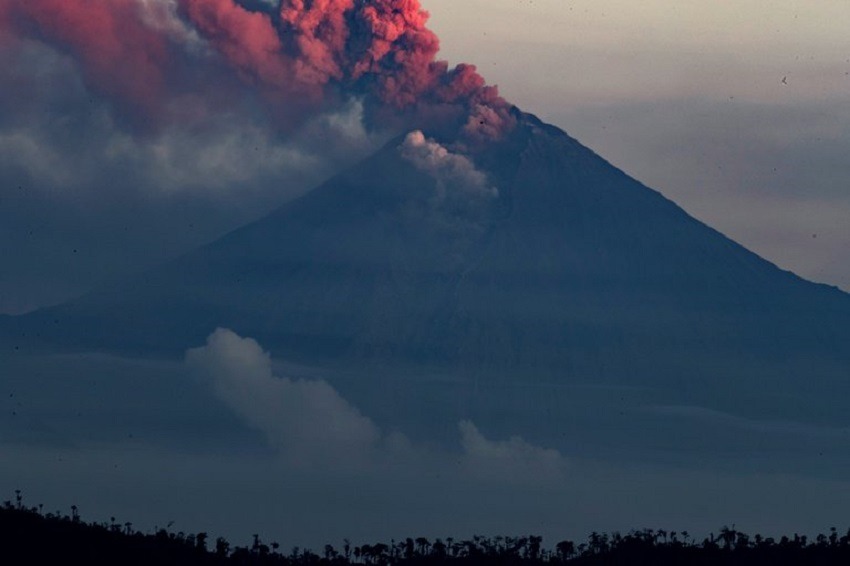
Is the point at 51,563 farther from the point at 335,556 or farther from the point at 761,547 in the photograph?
the point at 761,547

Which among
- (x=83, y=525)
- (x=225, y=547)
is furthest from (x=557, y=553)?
(x=83, y=525)

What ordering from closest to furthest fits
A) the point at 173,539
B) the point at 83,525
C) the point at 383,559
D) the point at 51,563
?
the point at 51,563 < the point at 83,525 < the point at 173,539 < the point at 383,559

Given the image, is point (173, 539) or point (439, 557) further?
point (439, 557)

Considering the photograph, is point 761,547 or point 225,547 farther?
point 761,547

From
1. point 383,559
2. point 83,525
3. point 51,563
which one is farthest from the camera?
point 383,559

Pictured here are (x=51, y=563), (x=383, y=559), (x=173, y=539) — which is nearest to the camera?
(x=51, y=563)

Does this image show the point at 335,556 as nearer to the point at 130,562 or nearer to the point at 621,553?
the point at 621,553

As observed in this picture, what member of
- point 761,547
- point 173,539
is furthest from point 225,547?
point 761,547

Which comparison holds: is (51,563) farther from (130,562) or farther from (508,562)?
(508,562)
